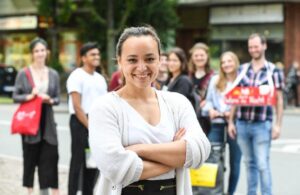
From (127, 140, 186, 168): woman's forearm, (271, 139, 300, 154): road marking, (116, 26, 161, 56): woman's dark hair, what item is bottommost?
(271, 139, 300, 154): road marking

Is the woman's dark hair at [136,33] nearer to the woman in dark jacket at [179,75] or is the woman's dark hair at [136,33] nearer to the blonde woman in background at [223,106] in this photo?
the woman in dark jacket at [179,75]

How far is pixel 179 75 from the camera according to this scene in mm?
7273

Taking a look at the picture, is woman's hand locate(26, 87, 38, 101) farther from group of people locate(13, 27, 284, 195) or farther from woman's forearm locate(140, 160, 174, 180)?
woman's forearm locate(140, 160, 174, 180)

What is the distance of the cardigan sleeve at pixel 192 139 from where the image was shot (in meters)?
3.20

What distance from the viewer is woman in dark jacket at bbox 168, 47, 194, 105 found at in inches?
280

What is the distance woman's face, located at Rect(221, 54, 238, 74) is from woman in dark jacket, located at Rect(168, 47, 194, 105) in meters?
0.94

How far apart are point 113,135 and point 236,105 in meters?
4.62

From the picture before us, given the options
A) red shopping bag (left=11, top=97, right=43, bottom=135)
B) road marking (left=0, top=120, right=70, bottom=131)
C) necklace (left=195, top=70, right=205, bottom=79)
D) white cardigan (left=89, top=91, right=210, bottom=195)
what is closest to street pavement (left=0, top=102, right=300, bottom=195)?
red shopping bag (left=11, top=97, right=43, bottom=135)

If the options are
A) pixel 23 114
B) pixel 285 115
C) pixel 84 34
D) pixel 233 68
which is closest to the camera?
pixel 23 114

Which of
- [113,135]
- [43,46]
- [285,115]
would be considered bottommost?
[285,115]

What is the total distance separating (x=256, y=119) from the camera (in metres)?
7.33

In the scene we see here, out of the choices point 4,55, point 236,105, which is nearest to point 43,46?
point 236,105

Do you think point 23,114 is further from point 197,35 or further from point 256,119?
point 197,35

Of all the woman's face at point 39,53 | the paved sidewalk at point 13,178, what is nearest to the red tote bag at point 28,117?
the woman's face at point 39,53
